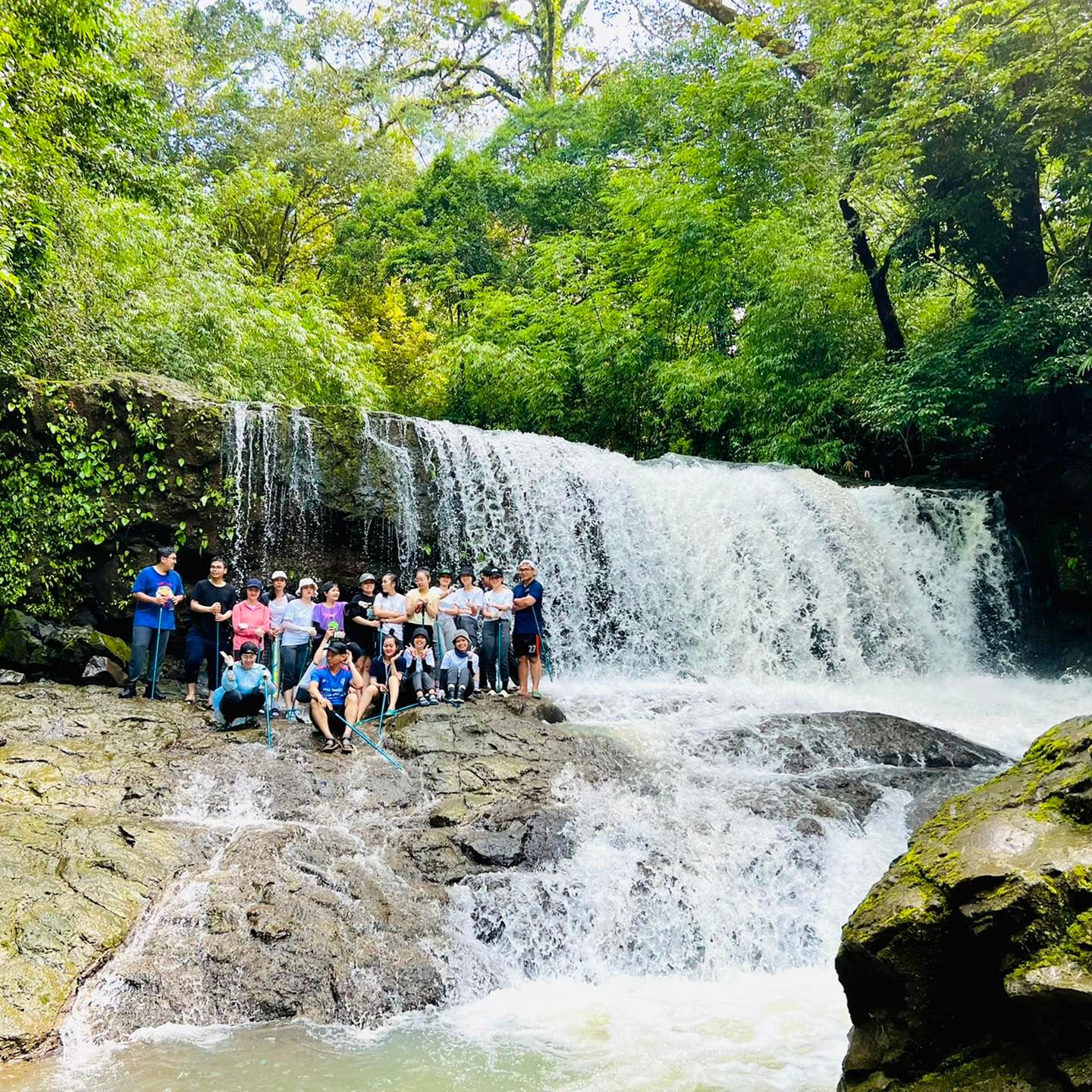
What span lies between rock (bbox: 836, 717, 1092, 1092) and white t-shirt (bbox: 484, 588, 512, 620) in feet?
20.0

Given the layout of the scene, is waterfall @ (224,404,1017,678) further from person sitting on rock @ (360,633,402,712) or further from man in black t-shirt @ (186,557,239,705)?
person sitting on rock @ (360,633,402,712)

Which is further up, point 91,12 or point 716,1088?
point 91,12

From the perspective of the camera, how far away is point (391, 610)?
8.84 meters

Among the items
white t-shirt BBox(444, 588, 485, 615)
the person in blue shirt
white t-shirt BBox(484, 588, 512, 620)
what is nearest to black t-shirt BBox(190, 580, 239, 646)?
the person in blue shirt

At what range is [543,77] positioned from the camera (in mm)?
29328

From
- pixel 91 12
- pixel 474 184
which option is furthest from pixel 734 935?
pixel 474 184

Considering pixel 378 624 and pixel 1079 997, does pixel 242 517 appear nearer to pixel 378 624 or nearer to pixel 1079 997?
pixel 378 624

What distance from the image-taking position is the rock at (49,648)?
9516mm

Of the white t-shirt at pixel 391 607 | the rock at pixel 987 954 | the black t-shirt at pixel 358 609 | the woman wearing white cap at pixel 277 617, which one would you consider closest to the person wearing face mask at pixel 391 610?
the white t-shirt at pixel 391 607

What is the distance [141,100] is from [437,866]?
1404cm

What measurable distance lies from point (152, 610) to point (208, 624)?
1.88ft

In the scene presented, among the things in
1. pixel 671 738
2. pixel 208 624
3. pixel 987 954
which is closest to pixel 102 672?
pixel 208 624

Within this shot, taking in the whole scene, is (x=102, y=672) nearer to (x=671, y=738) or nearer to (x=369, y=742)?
(x=369, y=742)

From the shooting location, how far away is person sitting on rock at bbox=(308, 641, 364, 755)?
25.3ft
